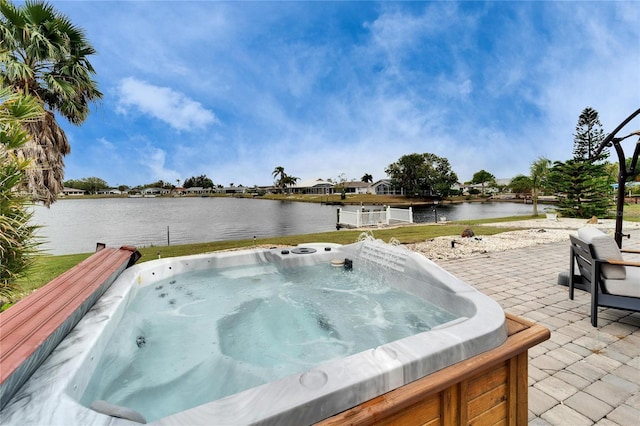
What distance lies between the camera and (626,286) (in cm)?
263

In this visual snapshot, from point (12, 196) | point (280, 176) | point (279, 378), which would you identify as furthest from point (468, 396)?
point (280, 176)

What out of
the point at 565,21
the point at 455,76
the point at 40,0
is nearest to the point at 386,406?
the point at 40,0

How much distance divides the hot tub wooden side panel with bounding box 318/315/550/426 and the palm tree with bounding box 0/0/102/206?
27.5ft

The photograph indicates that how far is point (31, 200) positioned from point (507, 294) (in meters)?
6.03

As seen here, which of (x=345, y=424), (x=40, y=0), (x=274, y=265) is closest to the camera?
(x=345, y=424)

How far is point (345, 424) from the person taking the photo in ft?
3.39

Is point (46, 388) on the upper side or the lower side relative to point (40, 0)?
lower

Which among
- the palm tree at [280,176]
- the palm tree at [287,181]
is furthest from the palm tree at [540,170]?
the palm tree at [280,176]

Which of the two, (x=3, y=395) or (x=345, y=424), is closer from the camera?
(x=345, y=424)

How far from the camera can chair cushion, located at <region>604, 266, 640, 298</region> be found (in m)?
2.60

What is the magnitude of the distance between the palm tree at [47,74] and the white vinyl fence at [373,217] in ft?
36.9

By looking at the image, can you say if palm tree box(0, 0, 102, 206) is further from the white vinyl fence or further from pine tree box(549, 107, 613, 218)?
pine tree box(549, 107, 613, 218)

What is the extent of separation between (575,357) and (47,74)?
12136mm

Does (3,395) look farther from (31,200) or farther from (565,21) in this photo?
(565,21)
